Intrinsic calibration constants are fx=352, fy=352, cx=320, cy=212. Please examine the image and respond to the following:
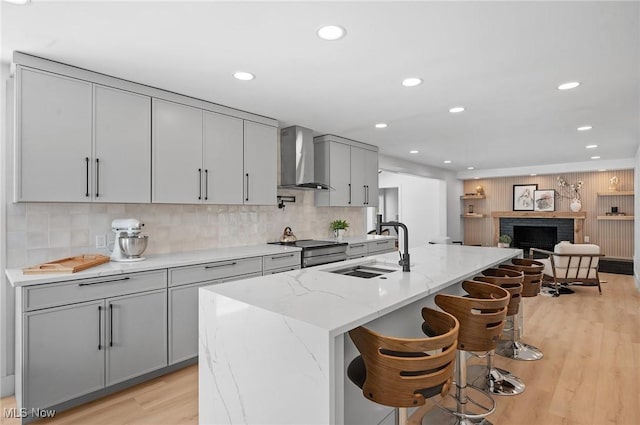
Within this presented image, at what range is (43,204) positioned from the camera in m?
2.71

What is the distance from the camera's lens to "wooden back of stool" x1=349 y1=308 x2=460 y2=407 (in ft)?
4.73

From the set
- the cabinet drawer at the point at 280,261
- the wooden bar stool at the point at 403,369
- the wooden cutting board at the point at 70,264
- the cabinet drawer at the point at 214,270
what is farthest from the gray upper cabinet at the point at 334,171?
the wooden bar stool at the point at 403,369

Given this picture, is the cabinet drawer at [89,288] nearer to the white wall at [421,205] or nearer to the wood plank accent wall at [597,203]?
the white wall at [421,205]

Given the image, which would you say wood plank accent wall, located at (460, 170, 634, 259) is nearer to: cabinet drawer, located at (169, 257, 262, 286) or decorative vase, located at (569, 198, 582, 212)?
decorative vase, located at (569, 198, 582, 212)

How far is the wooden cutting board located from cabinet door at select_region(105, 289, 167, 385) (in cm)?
31

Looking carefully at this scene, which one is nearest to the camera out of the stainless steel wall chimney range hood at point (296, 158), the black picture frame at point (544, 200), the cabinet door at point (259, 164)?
the cabinet door at point (259, 164)

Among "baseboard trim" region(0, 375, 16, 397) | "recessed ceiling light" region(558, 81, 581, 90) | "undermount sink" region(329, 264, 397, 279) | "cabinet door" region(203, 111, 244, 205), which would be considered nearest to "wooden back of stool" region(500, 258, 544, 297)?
"undermount sink" region(329, 264, 397, 279)

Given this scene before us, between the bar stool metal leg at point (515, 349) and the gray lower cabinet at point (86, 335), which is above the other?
the gray lower cabinet at point (86, 335)

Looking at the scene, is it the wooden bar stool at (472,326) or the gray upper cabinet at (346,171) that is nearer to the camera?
the wooden bar stool at (472,326)

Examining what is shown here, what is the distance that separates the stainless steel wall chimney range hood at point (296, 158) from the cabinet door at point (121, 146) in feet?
5.80

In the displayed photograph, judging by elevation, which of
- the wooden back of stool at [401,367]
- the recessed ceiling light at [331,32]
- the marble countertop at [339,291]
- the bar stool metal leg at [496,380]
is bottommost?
the bar stool metal leg at [496,380]

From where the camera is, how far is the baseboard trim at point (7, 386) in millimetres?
2525

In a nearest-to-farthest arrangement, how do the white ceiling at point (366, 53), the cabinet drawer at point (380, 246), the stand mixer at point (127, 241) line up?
the white ceiling at point (366, 53), the stand mixer at point (127, 241), the cabinet drawer at point (380, 246)

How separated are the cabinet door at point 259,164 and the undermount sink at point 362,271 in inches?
62.2
